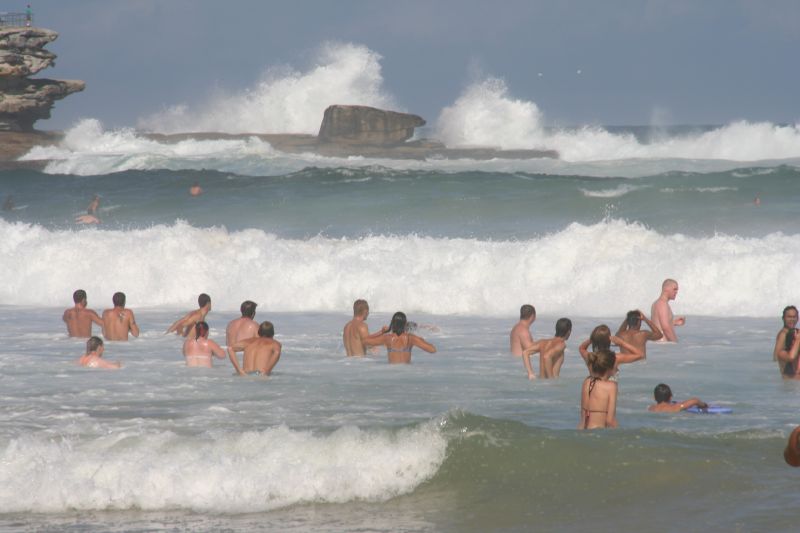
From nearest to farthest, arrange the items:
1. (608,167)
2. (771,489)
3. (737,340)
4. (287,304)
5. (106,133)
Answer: (771,489), (737,340), (287,304), (608,167), (106,133)

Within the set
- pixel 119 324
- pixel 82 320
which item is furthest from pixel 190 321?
pixel 82 320

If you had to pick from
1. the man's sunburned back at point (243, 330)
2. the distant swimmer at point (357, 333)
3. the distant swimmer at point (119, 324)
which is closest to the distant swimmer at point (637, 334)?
the distant swimmer at point (357, 333)

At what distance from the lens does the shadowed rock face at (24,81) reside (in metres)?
46.0

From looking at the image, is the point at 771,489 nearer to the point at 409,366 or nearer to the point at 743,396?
the point at 743,396

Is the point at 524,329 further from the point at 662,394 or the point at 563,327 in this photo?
the point at 662,394

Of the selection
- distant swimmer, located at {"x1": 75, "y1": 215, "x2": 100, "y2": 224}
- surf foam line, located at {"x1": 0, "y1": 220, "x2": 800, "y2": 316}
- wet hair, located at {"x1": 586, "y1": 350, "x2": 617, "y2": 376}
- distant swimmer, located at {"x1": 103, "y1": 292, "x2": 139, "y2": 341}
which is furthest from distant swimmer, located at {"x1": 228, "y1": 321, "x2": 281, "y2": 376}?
distant swimmer, located at {"x1": 75, "y1": 215, "x2": 100, "y2": 224}

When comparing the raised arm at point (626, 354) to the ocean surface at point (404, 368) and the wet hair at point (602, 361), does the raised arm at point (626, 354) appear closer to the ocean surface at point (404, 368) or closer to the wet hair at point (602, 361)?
the ocean surface at point (404, 368)

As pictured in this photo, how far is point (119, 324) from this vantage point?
16.3 metres

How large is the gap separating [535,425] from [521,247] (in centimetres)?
1409

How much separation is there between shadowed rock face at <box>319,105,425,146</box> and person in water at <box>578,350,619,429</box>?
41.1m

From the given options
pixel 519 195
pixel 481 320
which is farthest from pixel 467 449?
pixel 519 195

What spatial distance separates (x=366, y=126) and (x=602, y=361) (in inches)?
1670

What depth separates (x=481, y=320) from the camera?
65.6 feet

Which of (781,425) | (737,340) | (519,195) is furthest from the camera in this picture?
(519,195)
